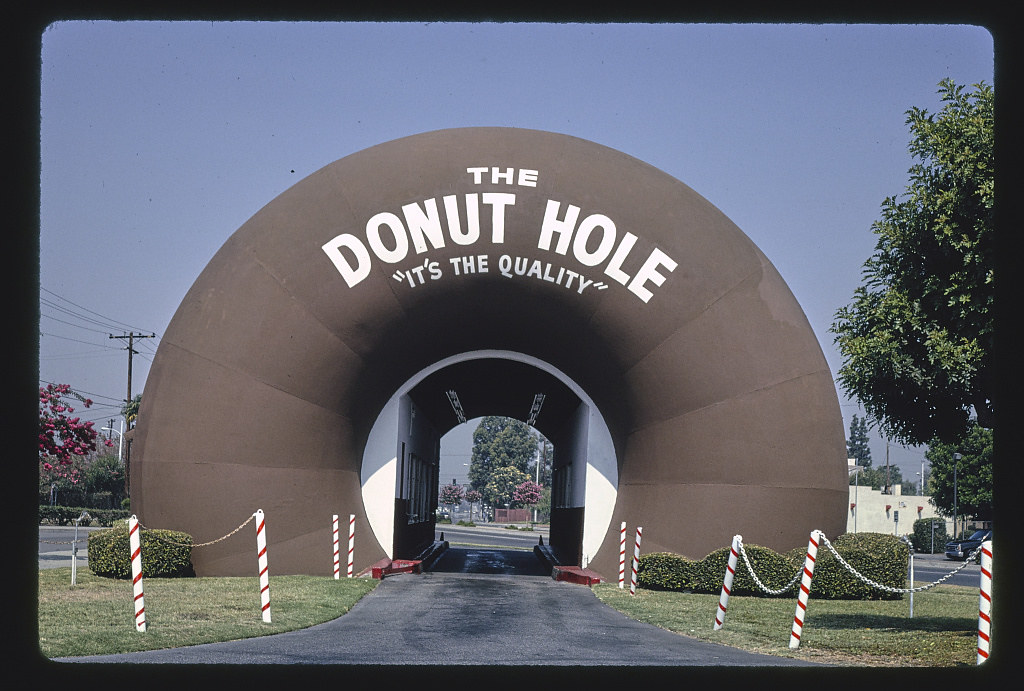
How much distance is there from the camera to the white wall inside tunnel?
65.5 ft

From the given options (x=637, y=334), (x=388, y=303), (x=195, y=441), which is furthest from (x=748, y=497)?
(x=195, y=441)

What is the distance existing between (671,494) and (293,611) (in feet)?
24.5

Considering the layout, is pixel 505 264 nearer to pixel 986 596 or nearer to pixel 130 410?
pixel 986 596

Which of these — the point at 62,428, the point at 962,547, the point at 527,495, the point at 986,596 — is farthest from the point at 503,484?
the point at 986,596

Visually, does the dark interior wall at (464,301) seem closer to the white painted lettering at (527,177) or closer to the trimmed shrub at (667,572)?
the white painted lettering at (527,177)

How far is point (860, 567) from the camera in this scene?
56.9 ft

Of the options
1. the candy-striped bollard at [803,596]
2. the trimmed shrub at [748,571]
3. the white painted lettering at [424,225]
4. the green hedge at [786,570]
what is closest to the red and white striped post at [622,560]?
the green hedge at [786,570]

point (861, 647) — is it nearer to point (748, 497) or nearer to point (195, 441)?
point (748, 497)

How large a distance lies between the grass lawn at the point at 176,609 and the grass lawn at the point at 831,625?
4.38 meters

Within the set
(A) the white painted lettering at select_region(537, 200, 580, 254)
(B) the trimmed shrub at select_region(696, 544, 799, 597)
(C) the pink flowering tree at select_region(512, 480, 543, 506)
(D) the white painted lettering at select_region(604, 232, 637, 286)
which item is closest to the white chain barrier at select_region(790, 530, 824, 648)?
(B) the trimmed shrub at select_region(696, 544, 799, 597)

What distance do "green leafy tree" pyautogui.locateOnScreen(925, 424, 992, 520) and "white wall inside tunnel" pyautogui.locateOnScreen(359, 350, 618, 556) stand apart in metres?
29.9

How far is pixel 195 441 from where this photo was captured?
57.3 feet

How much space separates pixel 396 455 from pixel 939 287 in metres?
11.0

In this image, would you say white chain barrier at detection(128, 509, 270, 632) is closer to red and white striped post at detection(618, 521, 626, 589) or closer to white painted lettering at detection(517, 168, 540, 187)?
red and white striped post at detection(618, 521, 626, 589)
